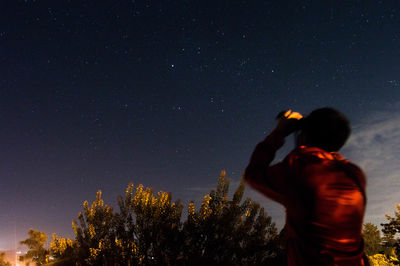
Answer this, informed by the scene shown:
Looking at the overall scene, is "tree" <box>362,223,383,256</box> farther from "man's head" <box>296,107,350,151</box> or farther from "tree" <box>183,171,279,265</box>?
"man's head" <box>296,107,350,151</box>

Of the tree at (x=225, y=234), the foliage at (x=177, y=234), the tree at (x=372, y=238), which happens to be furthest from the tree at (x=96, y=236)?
the tree at (x=372, y=238)

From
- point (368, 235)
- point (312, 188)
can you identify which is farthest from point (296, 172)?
point (368, 235)

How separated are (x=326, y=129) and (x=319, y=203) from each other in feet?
1.29

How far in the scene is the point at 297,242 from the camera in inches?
43.3

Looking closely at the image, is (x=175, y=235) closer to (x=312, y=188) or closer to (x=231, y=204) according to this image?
(x=231, y=204)

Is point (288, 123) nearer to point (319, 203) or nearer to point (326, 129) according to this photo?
point (326, 129)

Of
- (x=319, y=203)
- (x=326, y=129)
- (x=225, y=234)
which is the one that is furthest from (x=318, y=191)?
(x=225, y=234)

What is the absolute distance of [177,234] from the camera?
9.85m

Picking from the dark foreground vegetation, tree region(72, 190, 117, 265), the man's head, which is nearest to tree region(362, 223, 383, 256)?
the dark foreground vegetation

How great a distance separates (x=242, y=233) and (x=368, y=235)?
3054cm

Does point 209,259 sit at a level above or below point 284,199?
below

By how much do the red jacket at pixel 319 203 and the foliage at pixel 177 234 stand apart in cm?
879

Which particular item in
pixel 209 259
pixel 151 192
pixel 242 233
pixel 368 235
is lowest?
pixel 368 235

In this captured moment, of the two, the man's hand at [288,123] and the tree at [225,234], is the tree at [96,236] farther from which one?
the man's hand at [288,123]
